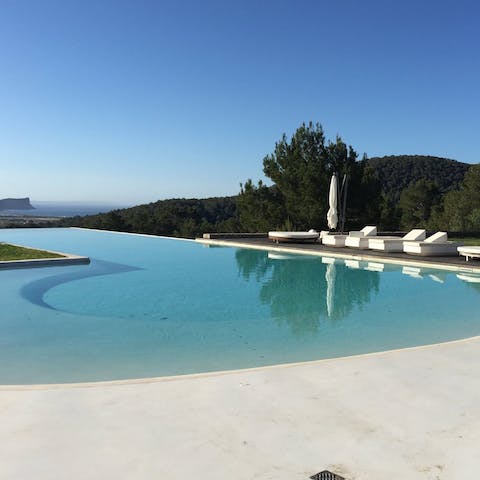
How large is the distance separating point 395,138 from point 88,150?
18901 millimetres

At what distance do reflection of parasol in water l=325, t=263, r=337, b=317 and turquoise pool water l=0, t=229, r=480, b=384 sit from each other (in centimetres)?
3

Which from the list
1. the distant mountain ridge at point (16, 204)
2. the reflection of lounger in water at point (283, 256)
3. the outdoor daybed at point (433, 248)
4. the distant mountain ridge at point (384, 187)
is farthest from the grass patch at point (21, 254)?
the distant mountain ridge at point (16, 204)

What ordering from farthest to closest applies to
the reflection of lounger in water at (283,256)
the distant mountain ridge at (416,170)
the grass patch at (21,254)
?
1. the distant mountain ridge at (416,170)
2. the reflection of lounger in water at (283,256)
3. the grass patch at (21,254)

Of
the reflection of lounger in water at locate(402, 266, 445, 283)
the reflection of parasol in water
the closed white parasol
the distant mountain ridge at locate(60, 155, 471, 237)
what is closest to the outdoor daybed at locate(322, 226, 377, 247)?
the closed white parasol

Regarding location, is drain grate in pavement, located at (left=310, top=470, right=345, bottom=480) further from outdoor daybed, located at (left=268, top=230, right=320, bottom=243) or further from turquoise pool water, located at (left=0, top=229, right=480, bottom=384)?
outdoor daybed, located at (left=268, top=230, right=320, bottom=243)

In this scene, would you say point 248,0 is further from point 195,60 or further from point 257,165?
point 257,165

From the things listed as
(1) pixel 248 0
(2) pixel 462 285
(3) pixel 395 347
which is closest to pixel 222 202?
(1) pixel 248 0

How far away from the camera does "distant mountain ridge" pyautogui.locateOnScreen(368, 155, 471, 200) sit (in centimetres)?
6188

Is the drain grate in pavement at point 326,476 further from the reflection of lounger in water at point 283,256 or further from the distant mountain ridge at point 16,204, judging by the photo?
the distant mountain ridge at point 16,204

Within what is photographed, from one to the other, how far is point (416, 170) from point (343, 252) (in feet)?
177

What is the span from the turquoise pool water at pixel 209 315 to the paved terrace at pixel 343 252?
51cm

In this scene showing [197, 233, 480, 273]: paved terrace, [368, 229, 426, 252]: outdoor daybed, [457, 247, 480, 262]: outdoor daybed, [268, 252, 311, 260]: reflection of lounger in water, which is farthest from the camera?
[268, 252, 311, 260]: reflection of lounger in water

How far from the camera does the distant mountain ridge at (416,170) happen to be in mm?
61875

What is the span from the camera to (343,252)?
15531 millimetres
